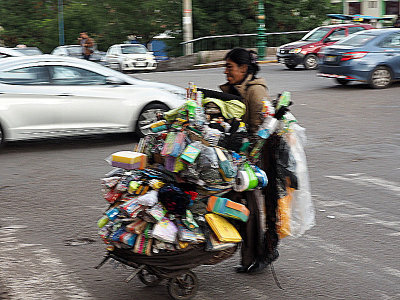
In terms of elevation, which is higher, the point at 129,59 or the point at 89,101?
the point at 129,59

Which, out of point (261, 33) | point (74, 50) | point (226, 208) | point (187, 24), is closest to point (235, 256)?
point (226, 208)

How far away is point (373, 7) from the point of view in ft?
162

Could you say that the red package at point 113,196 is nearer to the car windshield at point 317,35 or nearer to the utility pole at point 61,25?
the car windshield at point 317,35

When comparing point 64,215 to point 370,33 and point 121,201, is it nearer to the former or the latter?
point 121,201

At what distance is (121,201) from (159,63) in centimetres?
2787

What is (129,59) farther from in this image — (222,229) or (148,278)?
(222,229)

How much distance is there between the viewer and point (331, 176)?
8680 millimetres

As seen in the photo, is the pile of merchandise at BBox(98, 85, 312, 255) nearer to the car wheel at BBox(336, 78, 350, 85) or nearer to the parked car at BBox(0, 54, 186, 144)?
the parked car at BBox(0, 54, 186, 144)

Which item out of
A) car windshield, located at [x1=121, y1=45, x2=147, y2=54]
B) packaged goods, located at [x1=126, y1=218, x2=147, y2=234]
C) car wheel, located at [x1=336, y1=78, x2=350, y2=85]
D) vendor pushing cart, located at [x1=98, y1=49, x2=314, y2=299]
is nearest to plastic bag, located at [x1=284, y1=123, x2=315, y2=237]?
vendor pushing cart, located at [x1=98, y1=49, x2=314, y2=299]

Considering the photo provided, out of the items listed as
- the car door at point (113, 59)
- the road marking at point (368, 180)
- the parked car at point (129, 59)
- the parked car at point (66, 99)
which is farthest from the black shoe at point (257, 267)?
the car door at point (113, 59)

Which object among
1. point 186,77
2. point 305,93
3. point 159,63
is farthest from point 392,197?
point 159,63

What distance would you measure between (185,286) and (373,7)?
48156mm

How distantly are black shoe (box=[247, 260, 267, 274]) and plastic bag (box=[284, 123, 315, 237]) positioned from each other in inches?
13.8

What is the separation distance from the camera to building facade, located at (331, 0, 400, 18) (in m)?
48.2
